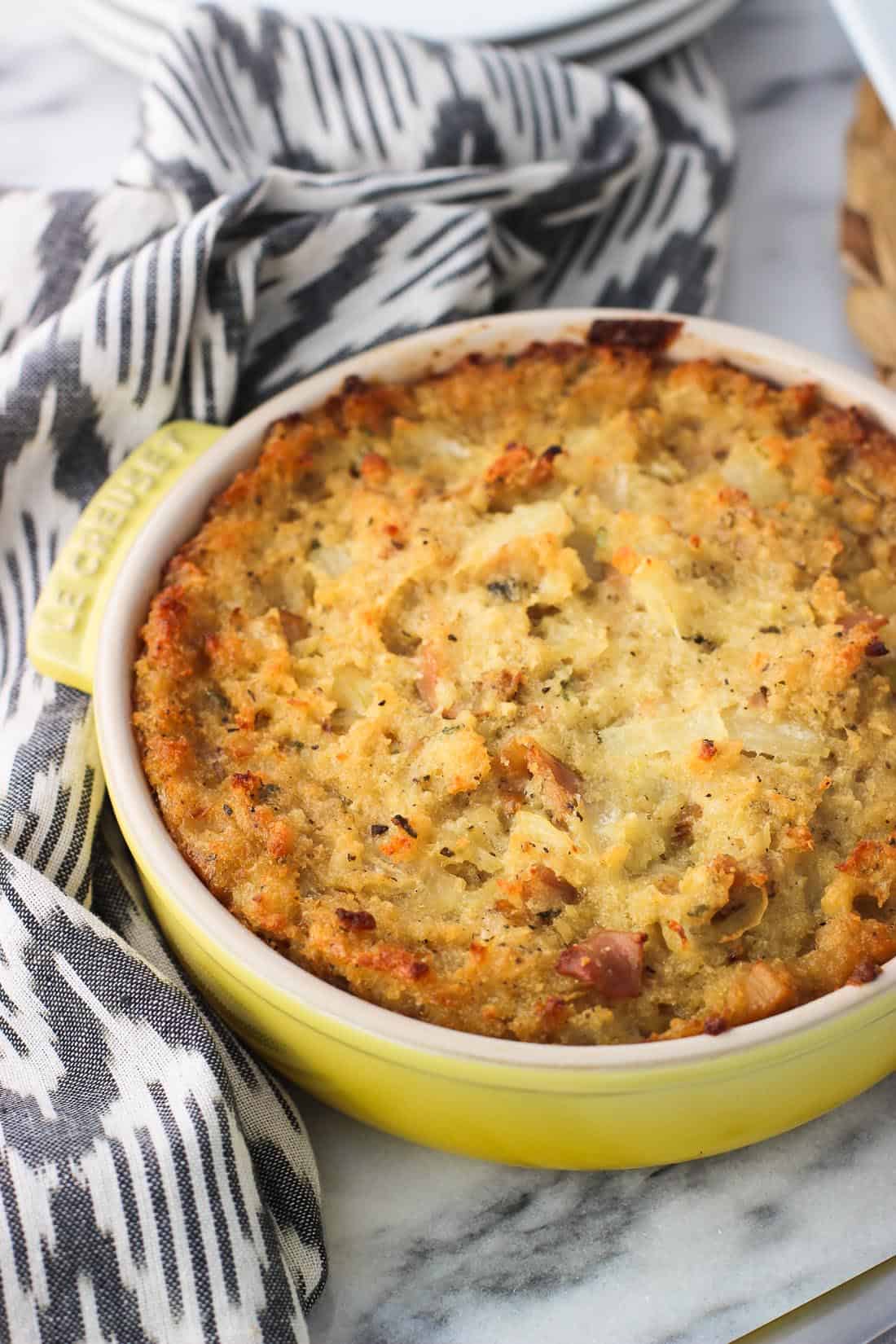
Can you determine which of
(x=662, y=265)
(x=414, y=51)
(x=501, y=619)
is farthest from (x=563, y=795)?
(x=414, y=51)

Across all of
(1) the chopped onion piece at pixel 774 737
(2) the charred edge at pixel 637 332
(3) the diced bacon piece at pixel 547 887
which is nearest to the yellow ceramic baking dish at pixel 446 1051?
(3) the diced bacon piece at pixel 547 887

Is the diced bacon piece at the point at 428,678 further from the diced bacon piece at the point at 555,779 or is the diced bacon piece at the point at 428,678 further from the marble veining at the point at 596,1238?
the marble veining at the point at 596,1238

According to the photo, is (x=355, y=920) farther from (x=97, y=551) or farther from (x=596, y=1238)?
(x=97, y=551)

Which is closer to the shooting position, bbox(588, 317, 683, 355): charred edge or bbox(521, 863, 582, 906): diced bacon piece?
bbox(521, 863, 582, 906): diced bacon piece

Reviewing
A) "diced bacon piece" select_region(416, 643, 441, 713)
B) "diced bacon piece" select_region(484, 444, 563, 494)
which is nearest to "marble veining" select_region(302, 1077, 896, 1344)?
"diced bacon piece" select_region(416, 643, 441, 713)

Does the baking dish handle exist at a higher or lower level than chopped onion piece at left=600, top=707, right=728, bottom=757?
higher

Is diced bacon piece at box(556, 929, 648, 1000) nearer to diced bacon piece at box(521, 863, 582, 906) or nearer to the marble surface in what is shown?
diced bacon piece at box(521, 863, 582, 906)

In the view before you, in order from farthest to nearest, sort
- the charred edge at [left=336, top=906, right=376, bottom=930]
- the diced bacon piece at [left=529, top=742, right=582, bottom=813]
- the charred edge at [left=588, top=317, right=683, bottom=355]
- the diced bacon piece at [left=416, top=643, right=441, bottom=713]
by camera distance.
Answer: the charred edge at [left=588, top=317, right=683, bottom=355] → the diced bacon piece at [left=416, top=643, right=441, bottom=713] → the diced bacon piece at [left=529, top=742, right=582, bottom=813] → the charred edge at [left=336, top=906, right=376, bottom=930]
